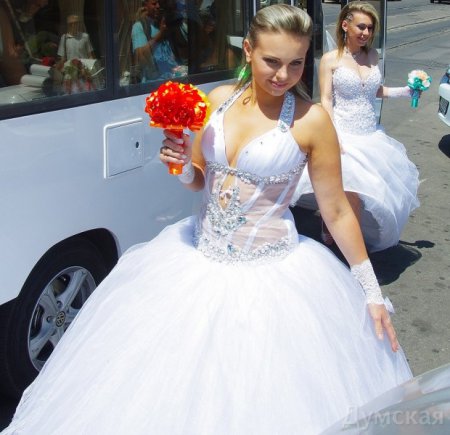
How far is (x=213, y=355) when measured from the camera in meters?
2.19

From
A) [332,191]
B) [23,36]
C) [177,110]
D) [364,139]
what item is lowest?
[364,139]

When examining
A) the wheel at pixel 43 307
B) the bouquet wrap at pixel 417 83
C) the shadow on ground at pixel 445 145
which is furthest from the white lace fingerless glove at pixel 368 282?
the shadow on ground at pixel 445 145

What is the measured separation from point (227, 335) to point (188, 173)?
61 centimetres

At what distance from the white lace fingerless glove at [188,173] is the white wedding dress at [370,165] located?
7.68 ft

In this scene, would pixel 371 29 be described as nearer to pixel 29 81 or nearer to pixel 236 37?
pixel 236 37

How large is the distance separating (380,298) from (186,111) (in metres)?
0.97

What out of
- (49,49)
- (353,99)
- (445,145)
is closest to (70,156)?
(49,49)

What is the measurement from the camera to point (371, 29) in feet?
16.2

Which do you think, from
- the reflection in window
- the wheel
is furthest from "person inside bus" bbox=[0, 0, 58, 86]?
the wheel

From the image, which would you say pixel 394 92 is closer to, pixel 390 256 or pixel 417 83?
pixel 417 83

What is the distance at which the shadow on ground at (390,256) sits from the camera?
204 inches

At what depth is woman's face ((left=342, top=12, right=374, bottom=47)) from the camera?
190 inches

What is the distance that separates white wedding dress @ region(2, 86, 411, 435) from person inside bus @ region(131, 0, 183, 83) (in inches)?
51.3

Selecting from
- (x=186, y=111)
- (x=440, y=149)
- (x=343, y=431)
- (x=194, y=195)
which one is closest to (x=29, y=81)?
(x=186, y=111)
